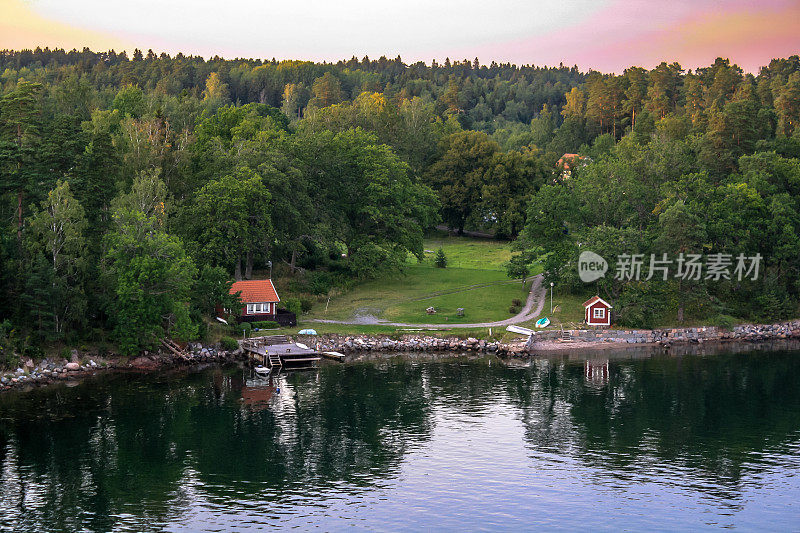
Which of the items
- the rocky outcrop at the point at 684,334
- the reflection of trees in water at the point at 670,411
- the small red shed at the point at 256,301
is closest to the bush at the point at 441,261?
the rocky outcrop at the point at 684,334

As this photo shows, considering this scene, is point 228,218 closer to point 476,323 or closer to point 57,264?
point 57,264

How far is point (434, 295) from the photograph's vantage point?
104 metres

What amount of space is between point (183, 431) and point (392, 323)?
121 ft

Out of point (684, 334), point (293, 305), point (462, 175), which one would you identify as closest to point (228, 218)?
point (293, 305)

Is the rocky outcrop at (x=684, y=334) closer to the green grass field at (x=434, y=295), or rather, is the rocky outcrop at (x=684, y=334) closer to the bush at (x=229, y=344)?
the green grass field at (x=434, y=295)

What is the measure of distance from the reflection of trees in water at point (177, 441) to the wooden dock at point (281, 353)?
5.53 meters

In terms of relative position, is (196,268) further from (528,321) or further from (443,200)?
(443,200)

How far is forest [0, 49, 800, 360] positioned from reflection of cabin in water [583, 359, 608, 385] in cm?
1243

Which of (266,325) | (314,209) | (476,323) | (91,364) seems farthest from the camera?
(314,209)

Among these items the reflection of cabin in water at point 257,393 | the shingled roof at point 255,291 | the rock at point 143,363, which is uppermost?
the shingled roof at point 255,291

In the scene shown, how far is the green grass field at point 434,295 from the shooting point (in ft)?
317

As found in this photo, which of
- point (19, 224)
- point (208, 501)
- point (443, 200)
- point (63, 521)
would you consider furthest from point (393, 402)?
point (443, 200)

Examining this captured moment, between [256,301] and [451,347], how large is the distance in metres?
22.6
